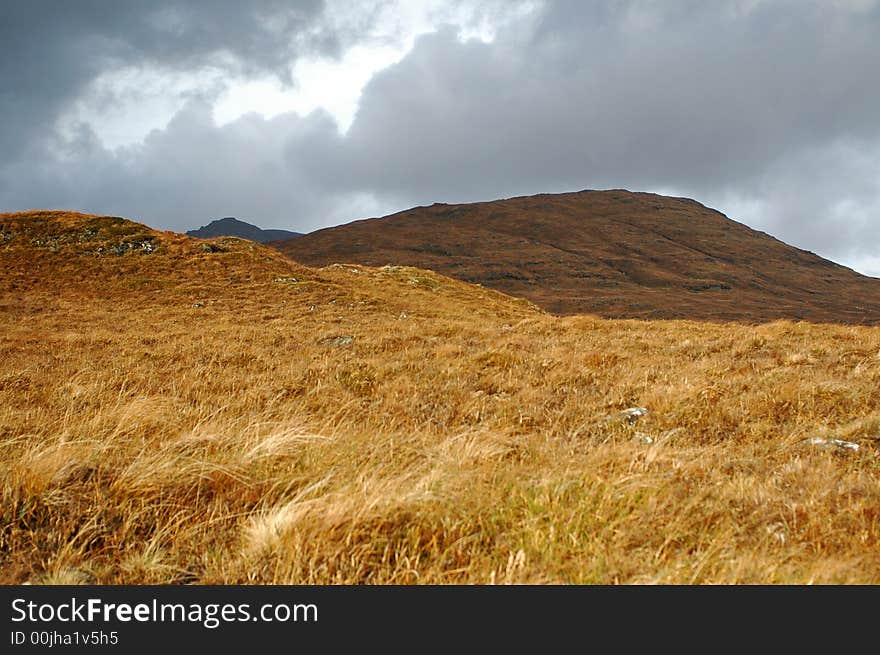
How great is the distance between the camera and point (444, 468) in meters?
3.44

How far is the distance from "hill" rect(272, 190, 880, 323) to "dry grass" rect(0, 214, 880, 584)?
5329cm

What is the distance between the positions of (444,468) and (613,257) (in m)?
109

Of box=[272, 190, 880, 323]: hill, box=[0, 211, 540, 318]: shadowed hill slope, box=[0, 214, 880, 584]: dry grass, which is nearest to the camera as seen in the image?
box=[0, 214, 880, 584]: dry grass

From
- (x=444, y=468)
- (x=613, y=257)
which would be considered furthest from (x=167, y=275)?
(x=613, y=257)

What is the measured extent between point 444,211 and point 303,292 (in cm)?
12274

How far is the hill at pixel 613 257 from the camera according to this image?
2857 inches

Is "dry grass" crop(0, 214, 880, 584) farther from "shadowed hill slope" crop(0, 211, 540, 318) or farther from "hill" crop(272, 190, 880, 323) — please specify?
"hill" crop(272, 190, 880, 323)

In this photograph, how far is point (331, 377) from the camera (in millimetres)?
7934

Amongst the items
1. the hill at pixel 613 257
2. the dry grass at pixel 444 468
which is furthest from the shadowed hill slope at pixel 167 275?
the hill at pixel 613 257

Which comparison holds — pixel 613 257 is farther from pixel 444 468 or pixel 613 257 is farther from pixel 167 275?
pixel 444 468

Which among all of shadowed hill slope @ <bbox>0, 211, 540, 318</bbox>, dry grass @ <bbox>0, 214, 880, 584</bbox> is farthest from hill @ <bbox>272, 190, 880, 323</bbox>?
dry grass @ <bbox>0, 214, 880, 584</bbox>

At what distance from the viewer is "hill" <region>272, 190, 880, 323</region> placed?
7256cm
